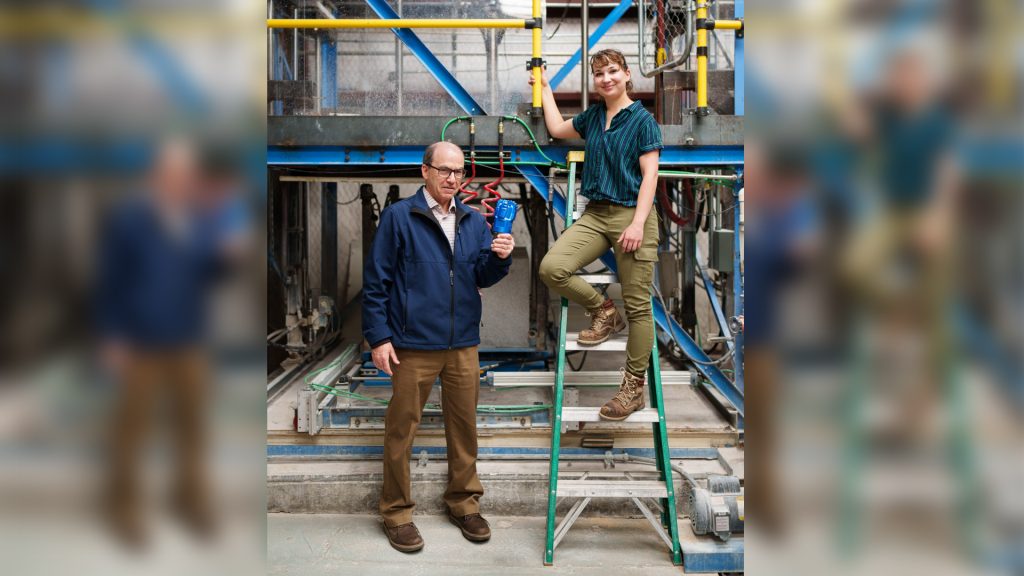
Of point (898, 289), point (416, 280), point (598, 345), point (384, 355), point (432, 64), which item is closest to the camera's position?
point (898, 289)

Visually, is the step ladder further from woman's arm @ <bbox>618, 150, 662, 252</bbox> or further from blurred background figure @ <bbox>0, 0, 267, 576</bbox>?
blurred background figure @ <bbox>0, 0, 267, 576</bbox>

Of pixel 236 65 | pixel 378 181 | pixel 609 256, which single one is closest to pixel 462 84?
pixel 378 181

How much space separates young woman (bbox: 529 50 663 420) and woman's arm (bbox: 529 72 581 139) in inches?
11.1

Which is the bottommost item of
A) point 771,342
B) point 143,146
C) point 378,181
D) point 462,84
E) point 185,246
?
point 771,342

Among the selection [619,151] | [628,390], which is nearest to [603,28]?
[619,151]

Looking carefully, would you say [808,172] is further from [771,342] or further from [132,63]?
[132,63]

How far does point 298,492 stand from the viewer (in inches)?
188

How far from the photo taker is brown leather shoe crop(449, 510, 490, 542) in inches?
168

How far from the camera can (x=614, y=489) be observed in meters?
4.04

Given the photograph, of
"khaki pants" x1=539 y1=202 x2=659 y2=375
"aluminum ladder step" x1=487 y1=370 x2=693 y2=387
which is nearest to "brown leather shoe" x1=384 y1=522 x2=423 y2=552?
"aluminum ladder step" x1=487 y1=370 x2=693 y2=387

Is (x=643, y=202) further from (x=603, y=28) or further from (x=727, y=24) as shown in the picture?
(x=603, y=28)

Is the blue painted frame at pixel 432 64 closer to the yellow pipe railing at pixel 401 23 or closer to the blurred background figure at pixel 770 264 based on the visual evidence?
the yellow pipe railing at pixel 401 23

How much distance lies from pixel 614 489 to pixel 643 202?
160 centimetres

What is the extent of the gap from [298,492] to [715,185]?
14.0ft
